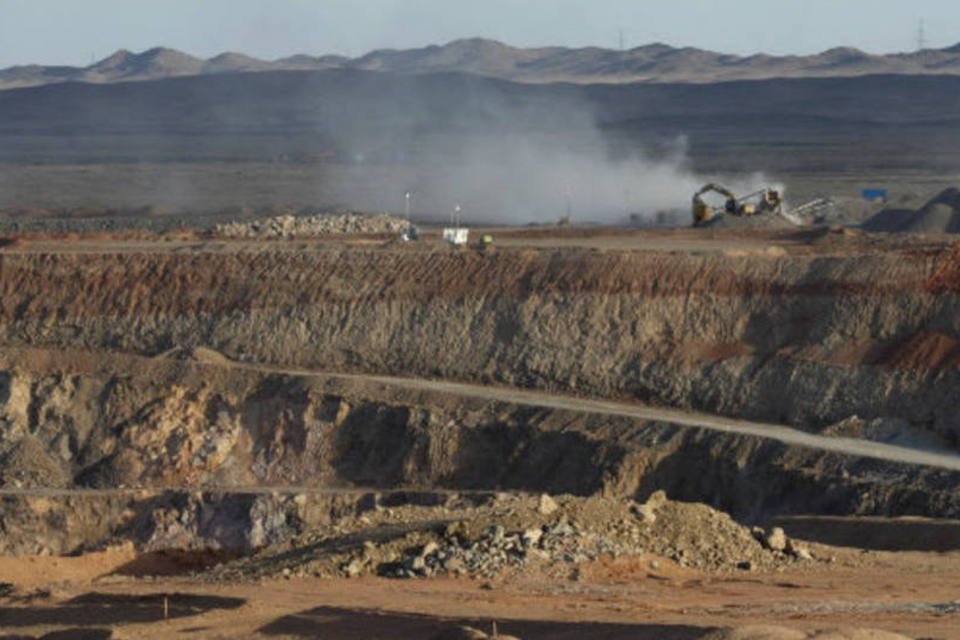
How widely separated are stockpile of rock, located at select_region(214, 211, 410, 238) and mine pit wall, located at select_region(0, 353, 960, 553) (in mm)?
25853

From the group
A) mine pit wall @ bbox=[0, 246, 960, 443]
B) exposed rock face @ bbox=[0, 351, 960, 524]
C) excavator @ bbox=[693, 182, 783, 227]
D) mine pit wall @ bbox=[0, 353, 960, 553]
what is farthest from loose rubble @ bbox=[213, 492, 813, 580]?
excavator @ bbox=[693, 182, 783, 227]

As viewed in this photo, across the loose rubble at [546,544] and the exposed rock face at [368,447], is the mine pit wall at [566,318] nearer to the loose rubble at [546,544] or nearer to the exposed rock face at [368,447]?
the exposed rock face at [368,447]

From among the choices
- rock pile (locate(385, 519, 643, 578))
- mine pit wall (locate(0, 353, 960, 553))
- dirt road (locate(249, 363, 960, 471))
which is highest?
rock pile (locate(385, 519, 643, 578))

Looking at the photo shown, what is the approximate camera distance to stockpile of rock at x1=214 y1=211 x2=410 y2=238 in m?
95.1

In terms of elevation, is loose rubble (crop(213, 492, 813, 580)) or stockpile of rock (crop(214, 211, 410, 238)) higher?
stockpile of rock (crop(214, 211, 410, 238))

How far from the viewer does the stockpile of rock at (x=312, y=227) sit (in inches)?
3743

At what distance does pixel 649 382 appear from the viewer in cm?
6366

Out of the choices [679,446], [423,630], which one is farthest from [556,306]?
[423,630]

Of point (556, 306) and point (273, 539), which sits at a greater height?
point (556, 306)

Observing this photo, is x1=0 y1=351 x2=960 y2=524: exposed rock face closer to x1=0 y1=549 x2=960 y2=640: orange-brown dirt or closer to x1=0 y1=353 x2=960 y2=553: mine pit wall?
x1=0 y1=353 x2=960 y2=553: mine pit wall

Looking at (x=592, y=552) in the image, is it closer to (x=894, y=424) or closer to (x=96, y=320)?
(x=894, y=424)

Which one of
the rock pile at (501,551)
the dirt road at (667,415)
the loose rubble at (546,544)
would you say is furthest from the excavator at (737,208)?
the rock pile at (501,551)

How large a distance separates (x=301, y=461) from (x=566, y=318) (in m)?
9.40

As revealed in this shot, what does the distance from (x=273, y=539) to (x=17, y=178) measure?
126m
